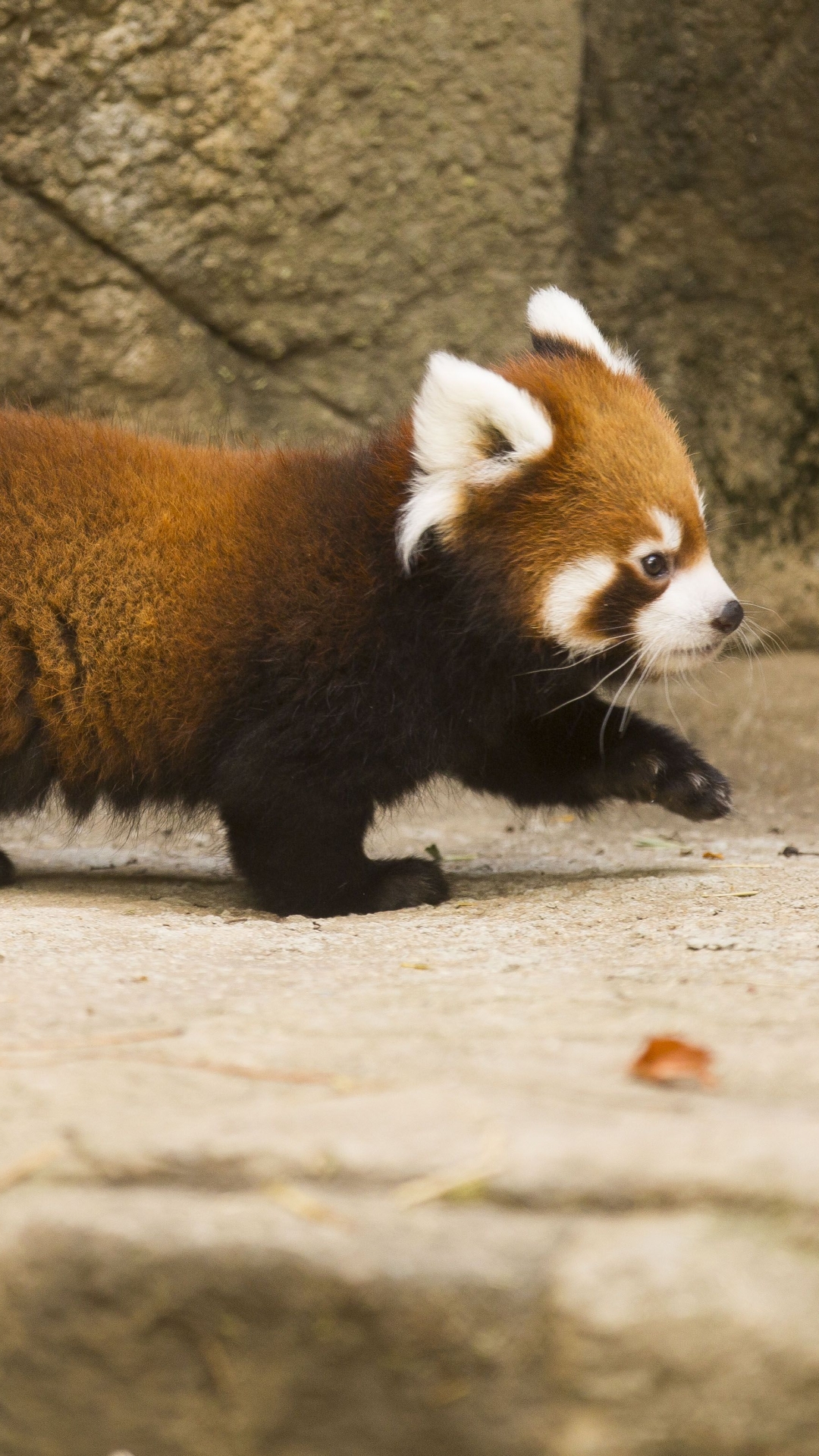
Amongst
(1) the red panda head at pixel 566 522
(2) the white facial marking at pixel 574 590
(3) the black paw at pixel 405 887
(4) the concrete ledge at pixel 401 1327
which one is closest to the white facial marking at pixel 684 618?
(1) the red panda head at pixel 566 522

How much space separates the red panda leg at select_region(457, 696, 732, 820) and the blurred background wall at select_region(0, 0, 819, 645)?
2146mm

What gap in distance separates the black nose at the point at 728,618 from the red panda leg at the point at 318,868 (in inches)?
37.8

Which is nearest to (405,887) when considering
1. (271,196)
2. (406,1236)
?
(406,1236)

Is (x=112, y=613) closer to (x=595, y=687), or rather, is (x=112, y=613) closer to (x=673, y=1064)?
(x=595, y=687)

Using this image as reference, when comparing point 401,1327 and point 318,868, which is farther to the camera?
point 318,868

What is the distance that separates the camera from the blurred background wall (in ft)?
17.0

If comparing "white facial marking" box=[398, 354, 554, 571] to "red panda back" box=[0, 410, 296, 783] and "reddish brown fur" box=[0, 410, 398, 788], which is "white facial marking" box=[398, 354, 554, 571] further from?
"red panda back" box=[0, 410, 296, 783]

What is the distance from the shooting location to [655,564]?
3750mm

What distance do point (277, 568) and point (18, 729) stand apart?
2.52ft

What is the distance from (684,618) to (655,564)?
0.50 ft

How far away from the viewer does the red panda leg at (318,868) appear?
12.5 ft

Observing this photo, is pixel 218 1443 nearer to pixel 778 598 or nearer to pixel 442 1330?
pixel 442 1330

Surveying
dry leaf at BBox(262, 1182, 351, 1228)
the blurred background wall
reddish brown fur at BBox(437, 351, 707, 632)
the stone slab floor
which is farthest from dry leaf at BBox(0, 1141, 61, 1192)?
the blurred background wall

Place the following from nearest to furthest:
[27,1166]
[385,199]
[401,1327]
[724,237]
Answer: [401,1327] → [27,1166] → [385,199] → [724,237]
